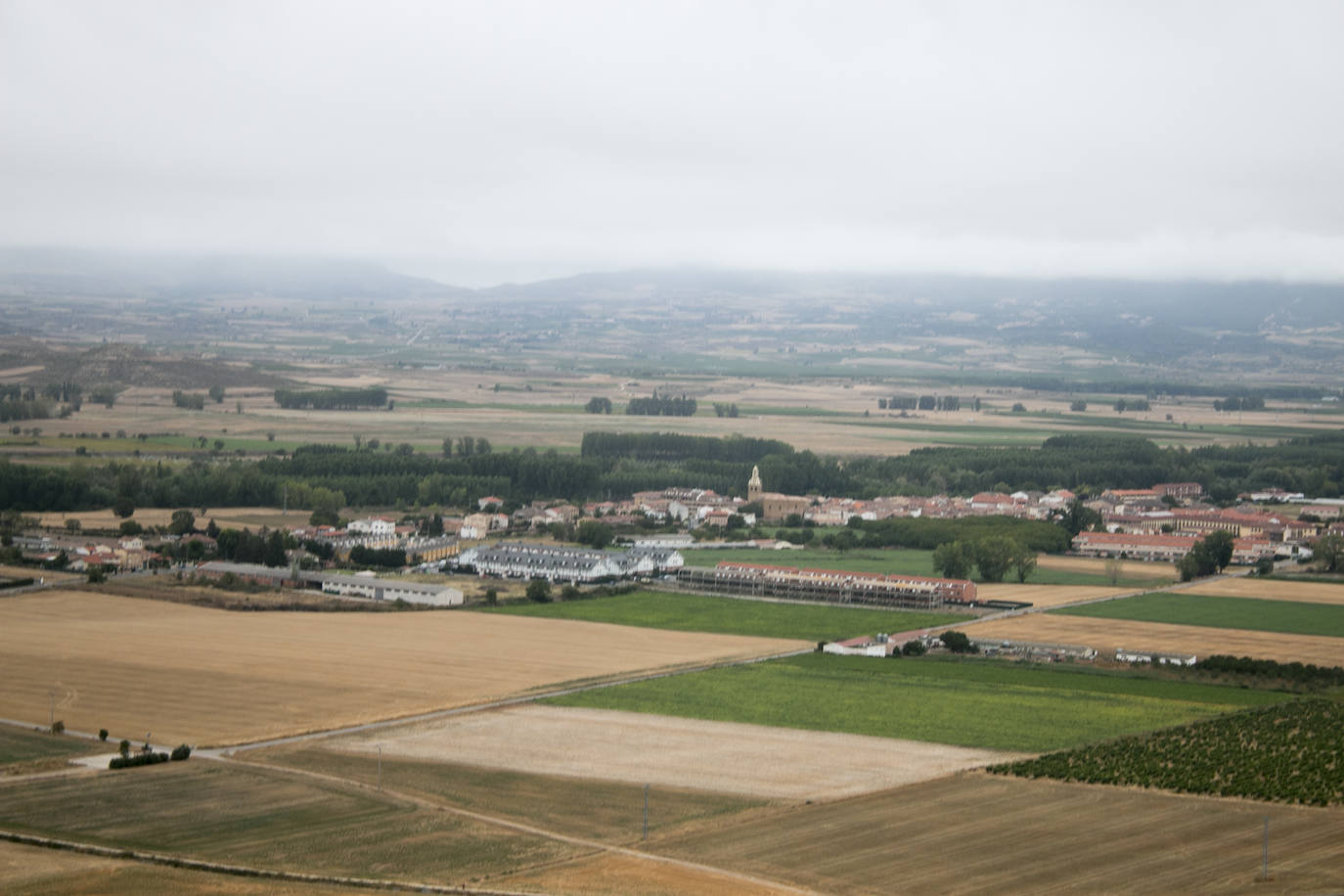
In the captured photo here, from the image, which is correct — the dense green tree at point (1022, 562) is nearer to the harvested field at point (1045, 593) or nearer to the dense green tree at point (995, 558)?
the dense green tree at point (995, 558)

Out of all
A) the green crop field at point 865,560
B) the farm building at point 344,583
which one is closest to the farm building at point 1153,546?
the green crop field at point 865,560

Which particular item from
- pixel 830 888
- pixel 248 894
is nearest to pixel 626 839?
pixel 830 888

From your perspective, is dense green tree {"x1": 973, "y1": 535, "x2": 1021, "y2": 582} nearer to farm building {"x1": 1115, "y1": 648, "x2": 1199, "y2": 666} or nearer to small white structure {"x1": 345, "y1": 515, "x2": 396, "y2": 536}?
farm building {"x1": 1115, "y1": 648, "x2": 1199, "y2": 666}

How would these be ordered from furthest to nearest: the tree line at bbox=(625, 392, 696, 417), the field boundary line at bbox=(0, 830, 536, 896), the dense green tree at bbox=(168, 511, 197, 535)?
the tree line at bbox=(625, 392, 696, 417)
the dense green tree at bbox=(168, 511, 197, 535)
the field boundary line at bbox=(0, 830, 536, 896)

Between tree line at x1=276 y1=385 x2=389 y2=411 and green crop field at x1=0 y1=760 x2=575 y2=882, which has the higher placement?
tree line at x1=276 y1=385 x2=389 y2=411

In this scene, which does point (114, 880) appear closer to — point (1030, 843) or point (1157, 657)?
point (1030, 843)

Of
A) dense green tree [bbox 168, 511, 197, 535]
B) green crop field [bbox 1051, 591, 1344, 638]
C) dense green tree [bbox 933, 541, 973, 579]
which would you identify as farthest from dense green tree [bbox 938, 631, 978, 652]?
dense green tree [bbox 168, 511, 197, 535]

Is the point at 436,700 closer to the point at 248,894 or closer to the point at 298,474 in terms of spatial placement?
the point at 248,894
